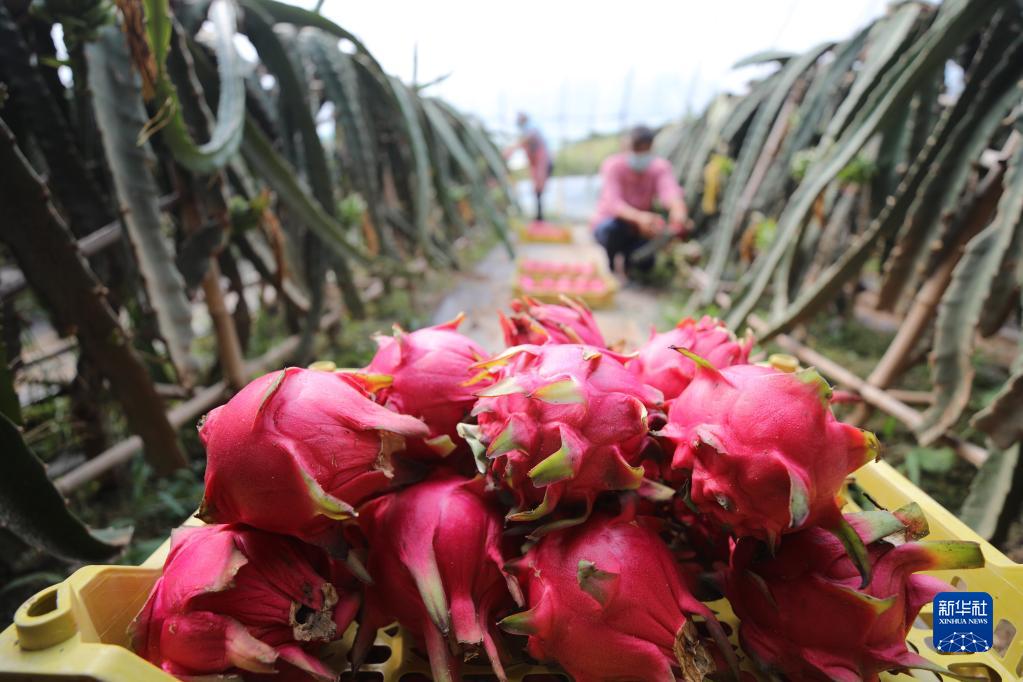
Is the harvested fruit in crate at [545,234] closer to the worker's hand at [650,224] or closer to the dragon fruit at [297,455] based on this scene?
the worker's hand at [650,224]

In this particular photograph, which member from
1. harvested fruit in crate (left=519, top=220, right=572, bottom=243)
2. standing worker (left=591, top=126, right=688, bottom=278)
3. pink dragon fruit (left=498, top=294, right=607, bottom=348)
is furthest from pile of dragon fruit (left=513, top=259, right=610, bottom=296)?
pink dragon fruit (left=498, top=294, right=607, bottom=348)

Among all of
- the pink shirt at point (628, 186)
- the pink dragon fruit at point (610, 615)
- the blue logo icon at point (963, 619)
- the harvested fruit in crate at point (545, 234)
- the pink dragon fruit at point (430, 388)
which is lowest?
the harvested fruit in crate at point (545, 234)

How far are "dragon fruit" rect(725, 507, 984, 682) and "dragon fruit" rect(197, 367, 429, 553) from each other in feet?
0.97

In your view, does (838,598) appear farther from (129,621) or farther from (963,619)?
(129,621)

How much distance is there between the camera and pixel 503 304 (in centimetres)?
291

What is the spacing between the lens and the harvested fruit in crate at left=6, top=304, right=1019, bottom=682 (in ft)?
1.21

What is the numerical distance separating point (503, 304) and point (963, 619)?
254cm

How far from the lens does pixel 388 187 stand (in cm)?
259

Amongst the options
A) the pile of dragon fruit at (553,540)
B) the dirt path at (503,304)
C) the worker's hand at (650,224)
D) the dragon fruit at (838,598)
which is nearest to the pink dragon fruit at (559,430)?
the pile of dragon fruit at (553,540)

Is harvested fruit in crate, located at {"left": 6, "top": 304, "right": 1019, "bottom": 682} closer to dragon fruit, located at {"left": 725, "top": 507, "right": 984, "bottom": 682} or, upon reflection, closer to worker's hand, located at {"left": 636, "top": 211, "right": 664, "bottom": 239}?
dragon fruit, located at {"left": 725, "top": 507, "right": 984, "bottom": 682}

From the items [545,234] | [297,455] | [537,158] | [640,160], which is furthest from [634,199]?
[297,455]

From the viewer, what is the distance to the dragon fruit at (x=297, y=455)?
0.38 m

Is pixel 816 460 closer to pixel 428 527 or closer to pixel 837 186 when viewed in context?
pixel 428 527

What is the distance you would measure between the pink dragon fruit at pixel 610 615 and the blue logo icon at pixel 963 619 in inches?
7.6
